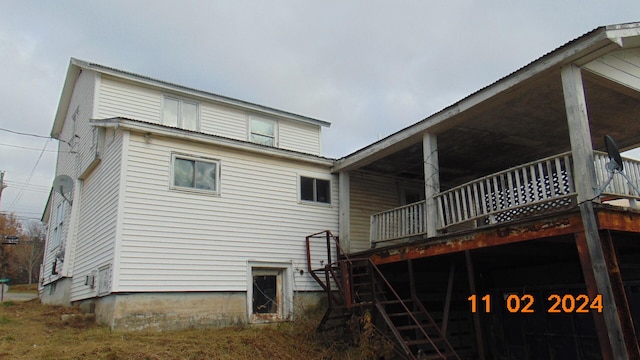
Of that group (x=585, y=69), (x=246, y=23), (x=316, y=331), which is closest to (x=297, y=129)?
(x=246, y=23)

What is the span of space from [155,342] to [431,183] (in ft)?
21.7

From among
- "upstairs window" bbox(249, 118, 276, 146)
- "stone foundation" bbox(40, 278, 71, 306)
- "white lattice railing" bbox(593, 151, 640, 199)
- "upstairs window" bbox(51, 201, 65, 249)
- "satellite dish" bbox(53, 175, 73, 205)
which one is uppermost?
"upstairs window" bbox(249, 118, 276, 146)

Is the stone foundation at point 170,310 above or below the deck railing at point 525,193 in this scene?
below

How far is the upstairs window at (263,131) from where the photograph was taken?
17.2m

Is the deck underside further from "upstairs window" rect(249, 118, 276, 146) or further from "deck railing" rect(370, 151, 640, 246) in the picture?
"upstairs window" rect(249, 118, 276, 146)

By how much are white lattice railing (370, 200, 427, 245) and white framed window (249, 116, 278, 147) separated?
626cm

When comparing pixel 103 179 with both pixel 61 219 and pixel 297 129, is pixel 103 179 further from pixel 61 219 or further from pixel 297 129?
pixel 297 129

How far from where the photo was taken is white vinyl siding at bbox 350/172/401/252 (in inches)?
546

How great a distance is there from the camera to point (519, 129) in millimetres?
11414

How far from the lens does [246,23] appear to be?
15.2 m

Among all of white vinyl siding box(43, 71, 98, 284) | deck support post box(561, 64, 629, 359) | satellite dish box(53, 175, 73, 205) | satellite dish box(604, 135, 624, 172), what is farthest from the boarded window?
satellite dish box(604, 135, 624, 172)

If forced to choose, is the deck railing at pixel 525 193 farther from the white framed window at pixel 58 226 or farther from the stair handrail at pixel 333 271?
the white framed window at pixel 58 226

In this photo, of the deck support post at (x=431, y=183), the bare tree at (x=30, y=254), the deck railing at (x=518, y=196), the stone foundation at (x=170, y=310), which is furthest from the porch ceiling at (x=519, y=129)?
the bare tree at (x=30, y=254)

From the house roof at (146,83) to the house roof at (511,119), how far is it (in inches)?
196
